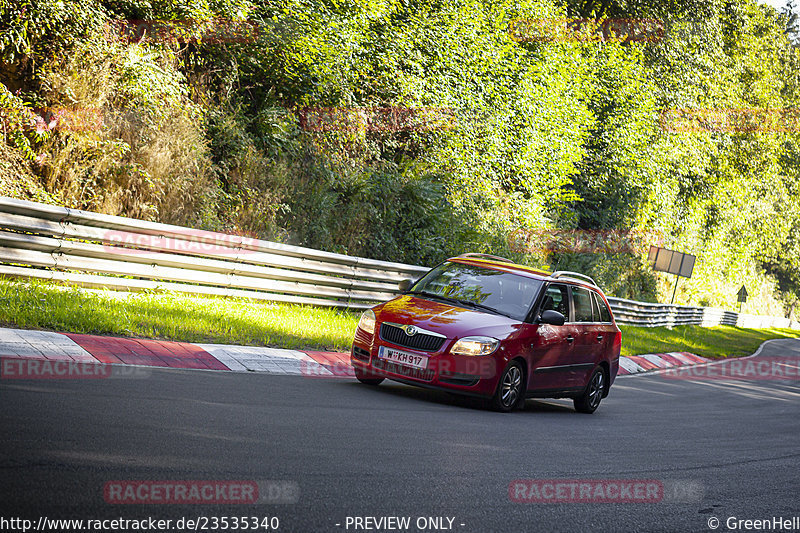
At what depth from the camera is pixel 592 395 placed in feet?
38.8

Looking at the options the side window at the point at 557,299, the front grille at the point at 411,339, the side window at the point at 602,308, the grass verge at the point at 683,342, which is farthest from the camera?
the grass verge at the point at 683,342

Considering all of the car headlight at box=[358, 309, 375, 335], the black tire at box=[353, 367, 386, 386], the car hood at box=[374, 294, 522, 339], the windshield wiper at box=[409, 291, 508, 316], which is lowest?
the black tire at box=[353, 367, 386, 386]

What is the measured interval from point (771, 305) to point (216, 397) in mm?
73518

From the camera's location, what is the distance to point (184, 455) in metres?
5.32

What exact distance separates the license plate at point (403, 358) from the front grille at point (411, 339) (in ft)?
0.30

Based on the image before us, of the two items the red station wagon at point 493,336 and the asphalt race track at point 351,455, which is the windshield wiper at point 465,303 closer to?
the red station wagon at point 493,336

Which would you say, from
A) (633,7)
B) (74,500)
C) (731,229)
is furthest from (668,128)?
(74,500)

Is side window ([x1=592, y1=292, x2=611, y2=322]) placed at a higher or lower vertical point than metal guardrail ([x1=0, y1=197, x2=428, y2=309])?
higher

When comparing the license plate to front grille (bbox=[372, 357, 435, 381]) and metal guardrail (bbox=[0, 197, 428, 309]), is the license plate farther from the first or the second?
metal guardrail (bbox=[0, 197, 428, 309])

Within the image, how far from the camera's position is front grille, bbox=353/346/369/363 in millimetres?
9781

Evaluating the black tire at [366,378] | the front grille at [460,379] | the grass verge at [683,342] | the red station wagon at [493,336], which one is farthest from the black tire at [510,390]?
the grass verge at [683,342]

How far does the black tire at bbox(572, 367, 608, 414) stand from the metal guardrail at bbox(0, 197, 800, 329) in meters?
5.15

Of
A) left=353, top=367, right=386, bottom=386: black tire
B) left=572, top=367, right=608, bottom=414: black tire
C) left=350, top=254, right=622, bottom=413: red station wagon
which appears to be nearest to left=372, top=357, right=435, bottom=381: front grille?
left=350, top=254, right=622, bottom=413: red station wagon

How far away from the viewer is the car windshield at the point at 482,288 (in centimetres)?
1037
